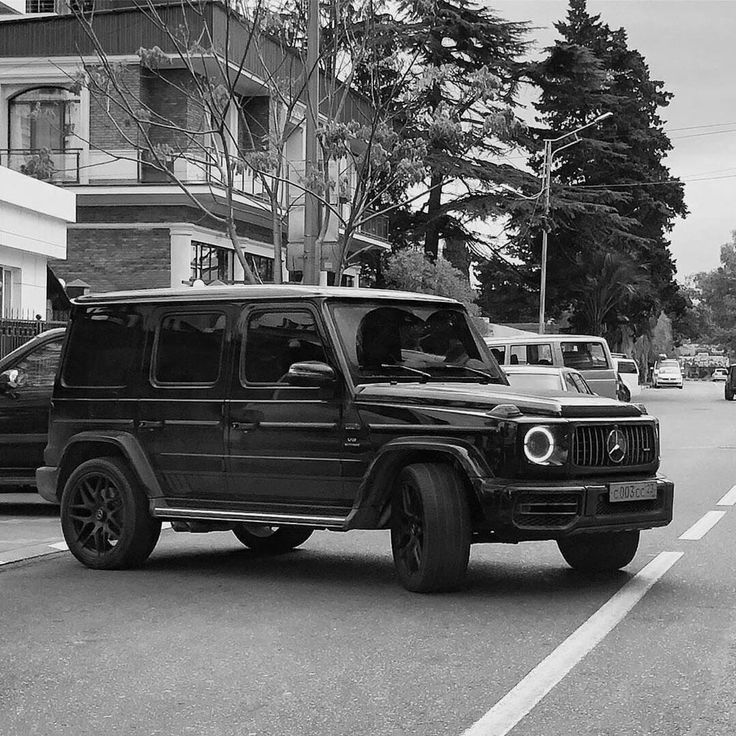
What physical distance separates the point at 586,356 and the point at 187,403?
23805 millimetres

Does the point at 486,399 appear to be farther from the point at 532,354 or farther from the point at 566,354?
the point at 566,354

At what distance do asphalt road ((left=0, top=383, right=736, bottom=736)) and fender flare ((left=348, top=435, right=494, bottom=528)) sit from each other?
0.52 meters

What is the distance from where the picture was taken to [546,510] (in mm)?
9016

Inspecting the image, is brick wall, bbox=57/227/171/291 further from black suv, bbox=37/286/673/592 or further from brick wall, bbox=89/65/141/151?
black suv, bbox=37/286/673/592

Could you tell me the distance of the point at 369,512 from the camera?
31.3 feet

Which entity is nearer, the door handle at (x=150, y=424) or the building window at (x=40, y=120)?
the door handle at (x=150, y=424)

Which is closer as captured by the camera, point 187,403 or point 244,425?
point 244,425

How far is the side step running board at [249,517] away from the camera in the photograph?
31.9ft

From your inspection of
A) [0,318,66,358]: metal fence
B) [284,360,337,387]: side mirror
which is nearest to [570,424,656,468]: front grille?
[284,360,337,387]: side mirror

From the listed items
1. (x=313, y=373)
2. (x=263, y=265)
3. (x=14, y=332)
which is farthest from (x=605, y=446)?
(x=263, y=265)

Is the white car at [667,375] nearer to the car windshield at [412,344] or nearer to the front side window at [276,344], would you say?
the car windshield at [412,344]

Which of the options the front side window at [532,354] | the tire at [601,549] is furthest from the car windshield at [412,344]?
the front side window at [532,354]

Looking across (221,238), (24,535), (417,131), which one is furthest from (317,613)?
(221,238)

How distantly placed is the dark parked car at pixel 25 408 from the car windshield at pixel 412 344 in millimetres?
5878
